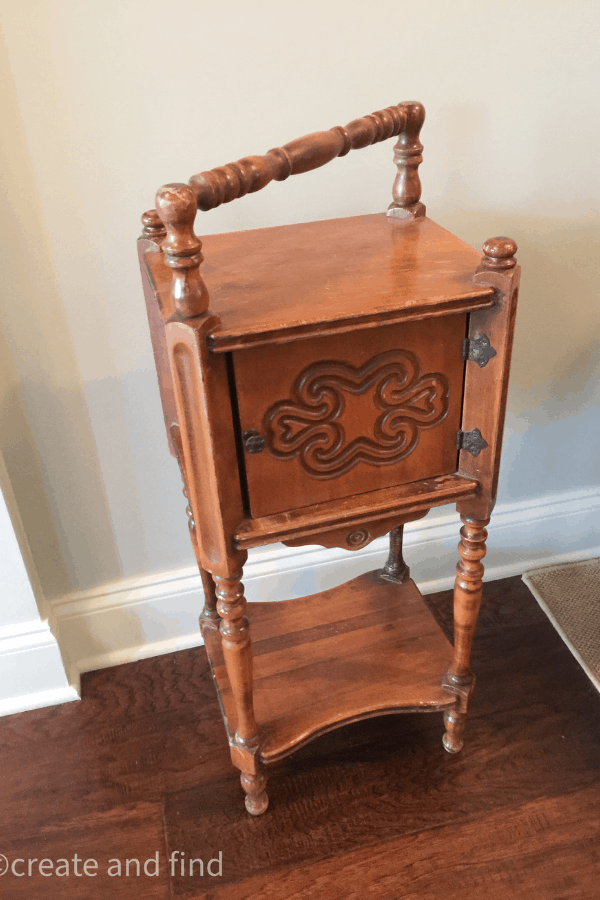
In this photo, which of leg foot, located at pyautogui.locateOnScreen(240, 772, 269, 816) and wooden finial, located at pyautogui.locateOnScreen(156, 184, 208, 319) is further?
leg foot, located at pyautogui.locateOnScreen(240, 772, 269, 816)

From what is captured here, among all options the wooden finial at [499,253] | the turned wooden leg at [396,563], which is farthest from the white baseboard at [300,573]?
the wooden finial at [499,253]

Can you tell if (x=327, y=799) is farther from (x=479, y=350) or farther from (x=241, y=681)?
(x=479, y=350)

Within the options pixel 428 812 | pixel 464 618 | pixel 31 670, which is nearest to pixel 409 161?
pixel 464 618

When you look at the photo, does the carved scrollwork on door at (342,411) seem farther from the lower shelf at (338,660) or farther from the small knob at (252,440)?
the lower shelf at (338,660)

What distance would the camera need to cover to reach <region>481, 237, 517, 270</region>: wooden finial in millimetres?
872

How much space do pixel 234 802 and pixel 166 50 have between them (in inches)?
50.5

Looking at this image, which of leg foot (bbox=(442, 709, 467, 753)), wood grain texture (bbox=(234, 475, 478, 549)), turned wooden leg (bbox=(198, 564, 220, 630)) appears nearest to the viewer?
wood grain texture (bbox=(234, 475, 478, 549))

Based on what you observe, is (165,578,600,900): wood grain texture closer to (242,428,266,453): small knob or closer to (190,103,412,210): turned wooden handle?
(242,428,266,453): small knob

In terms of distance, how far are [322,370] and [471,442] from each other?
0.26 metres

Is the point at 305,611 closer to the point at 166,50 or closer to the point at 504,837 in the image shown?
the point at 504,837

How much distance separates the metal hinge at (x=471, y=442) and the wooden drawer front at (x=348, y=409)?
0.01 m

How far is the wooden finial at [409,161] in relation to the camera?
3.54 ft

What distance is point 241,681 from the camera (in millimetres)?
1107

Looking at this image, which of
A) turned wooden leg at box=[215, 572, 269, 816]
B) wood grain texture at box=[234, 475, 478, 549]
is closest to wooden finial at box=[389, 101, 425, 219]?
wood grain texture at box=[234, 475, 478, 549]
